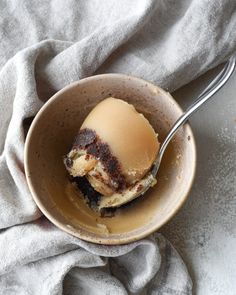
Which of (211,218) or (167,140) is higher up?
(167,140)

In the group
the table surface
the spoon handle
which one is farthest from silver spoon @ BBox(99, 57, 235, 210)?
the table surface

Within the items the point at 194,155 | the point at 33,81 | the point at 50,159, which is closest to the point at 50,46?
the point at 33,81

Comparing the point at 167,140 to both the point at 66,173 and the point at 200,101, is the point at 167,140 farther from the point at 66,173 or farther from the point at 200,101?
the point at 66,173

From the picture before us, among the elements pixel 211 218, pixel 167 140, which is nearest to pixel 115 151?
pixel 167 140

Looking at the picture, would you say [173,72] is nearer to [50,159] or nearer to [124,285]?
[50,159]

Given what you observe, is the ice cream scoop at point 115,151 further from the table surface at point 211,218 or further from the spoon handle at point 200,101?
the table surface at point 211,218
